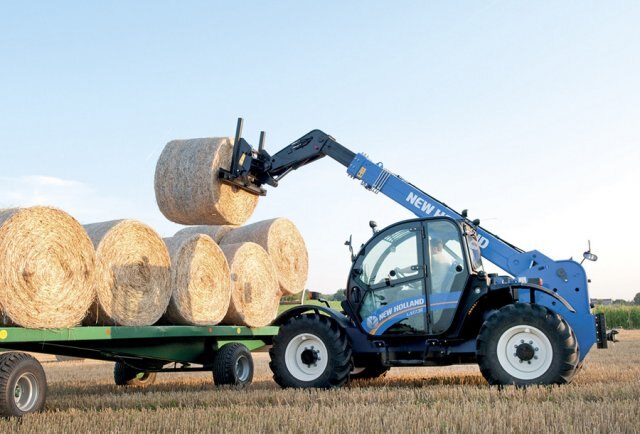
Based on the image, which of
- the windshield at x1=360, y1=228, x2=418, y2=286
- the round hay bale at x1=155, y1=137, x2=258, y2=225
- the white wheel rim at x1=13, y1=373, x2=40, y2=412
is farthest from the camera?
the round hay bale at x1=155, y1=137, x2=258, y2=225

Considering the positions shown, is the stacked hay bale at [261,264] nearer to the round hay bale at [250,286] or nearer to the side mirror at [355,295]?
the round hay bale at [250,286]

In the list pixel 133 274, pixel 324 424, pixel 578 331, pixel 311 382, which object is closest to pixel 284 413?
pixel 324 424

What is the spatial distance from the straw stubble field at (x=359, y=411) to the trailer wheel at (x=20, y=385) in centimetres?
19

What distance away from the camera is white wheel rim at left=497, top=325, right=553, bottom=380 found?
7.48m

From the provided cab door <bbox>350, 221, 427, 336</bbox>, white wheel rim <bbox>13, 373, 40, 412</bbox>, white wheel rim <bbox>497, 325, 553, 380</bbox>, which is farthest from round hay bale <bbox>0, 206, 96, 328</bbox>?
white wheel rim <bbox>497, 325, 553, 380</bbox>

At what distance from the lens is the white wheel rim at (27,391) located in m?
6.52

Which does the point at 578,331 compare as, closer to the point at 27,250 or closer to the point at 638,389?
the point at 638,389

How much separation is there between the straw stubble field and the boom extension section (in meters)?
3.31

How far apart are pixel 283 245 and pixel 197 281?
3503 mm

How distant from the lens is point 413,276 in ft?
27.1

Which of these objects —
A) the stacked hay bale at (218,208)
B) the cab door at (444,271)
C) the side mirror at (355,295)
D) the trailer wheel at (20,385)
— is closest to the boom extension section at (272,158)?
the stacked hay bale at (218,208)

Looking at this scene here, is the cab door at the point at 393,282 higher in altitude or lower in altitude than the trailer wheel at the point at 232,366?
higher

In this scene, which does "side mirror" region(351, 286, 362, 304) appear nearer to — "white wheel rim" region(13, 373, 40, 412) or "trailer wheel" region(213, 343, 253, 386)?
"trailer wheel" region(213, 343, 253, 386)

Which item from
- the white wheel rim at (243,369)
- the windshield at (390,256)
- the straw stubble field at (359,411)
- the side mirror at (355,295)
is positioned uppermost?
the windshield at (390,256)
